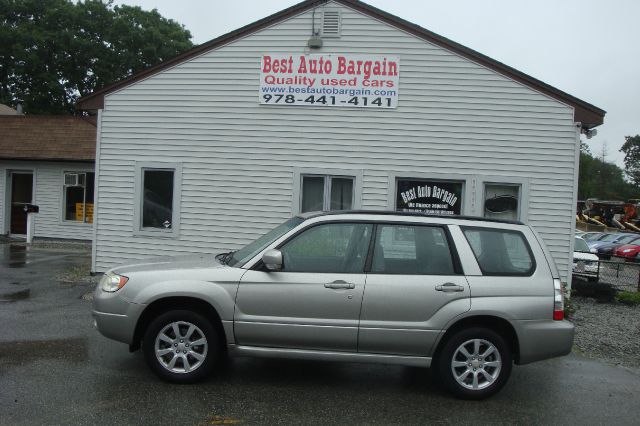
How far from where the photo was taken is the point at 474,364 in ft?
16.5

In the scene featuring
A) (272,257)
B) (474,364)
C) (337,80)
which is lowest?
→ (474,364)

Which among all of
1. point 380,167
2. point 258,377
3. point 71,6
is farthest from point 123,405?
point 71,6

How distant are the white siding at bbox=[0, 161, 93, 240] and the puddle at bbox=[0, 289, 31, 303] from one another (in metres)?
8.30

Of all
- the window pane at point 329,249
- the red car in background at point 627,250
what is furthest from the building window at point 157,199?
the red car in background at point 627,250

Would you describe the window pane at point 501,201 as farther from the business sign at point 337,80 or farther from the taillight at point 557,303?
the taillight at point 557,303

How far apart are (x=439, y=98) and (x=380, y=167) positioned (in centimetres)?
168

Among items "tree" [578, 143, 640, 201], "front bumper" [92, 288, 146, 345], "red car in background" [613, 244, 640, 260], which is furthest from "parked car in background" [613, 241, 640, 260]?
"tree" [578, 143, 640, 201]

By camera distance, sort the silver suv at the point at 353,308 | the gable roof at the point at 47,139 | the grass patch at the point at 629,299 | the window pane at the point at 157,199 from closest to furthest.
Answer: the silver suv at the point at 353,308
the window pane at the point at 157,199
the grass patch at the point at 629,299
the gable roof at the point at 47,139

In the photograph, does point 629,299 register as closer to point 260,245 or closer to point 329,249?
point 329,249

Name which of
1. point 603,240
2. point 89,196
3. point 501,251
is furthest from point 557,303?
point 603,240

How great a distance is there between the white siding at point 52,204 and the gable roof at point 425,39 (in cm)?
761

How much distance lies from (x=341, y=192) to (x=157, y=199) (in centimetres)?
367

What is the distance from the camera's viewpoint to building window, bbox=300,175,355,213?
10.2 m

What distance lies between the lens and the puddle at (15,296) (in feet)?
27.5
